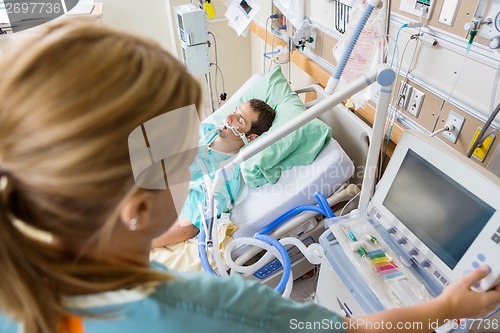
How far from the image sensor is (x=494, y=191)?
2.33ft

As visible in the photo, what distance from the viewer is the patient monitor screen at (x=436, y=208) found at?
0.77 m

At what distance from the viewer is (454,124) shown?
3.90ft

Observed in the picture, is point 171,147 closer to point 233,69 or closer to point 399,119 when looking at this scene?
point 399,119

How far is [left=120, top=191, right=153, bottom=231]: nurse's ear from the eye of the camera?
19.8 inches

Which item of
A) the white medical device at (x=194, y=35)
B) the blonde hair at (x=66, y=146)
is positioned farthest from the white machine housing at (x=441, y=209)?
the white medical device at (x=194, y=35)

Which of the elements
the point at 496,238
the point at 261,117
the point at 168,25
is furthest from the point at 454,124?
the point at 168,25

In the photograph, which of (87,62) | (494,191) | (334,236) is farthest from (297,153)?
(87,62)

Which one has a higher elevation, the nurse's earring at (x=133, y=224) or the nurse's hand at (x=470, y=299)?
the nurse's earring at (x=133, y=224)

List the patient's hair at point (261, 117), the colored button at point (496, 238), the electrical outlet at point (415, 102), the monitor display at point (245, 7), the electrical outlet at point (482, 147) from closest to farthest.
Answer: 1. the colored button at point (496, 238)
2. the electrical outlet at point (482, 147)
3. the electrical outlet at point (415, 102)
4. the patient's hair at point (261, 117)
5. the monitor display at point (245, 7)

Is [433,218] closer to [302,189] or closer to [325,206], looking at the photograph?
[325,206]

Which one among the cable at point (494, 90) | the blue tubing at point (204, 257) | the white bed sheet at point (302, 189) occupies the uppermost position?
the cable at point (494, 90)

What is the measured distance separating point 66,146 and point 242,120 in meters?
1.56

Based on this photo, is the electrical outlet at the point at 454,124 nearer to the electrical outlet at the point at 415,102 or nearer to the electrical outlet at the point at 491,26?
the electrical outlet at the point at 415,102

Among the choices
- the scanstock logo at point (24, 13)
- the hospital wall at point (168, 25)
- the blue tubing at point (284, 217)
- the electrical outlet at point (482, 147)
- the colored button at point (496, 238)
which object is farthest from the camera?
the hospital wall at point (168, 25)
